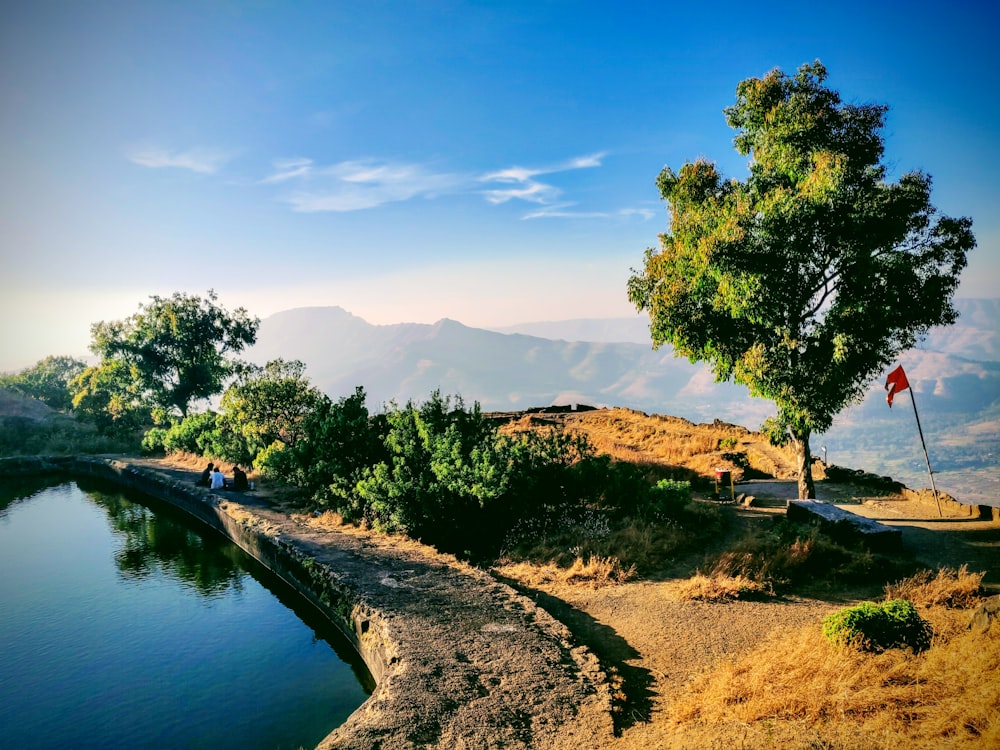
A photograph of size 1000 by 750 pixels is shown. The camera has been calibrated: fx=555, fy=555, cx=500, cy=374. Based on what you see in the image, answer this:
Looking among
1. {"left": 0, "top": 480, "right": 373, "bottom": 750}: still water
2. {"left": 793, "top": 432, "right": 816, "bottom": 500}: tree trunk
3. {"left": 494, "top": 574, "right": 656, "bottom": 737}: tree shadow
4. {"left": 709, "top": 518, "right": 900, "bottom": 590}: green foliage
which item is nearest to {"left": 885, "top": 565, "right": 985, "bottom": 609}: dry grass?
{"left": 709, "top": 518, "right": 900, "bottom": 590}: green foliage

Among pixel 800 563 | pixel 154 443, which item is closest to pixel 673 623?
pixel 800 563

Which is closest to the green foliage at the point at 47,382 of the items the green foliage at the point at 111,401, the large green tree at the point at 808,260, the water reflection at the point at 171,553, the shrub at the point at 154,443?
the green foliage at the point at 111,401

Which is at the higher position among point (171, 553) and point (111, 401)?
point (111, 401)

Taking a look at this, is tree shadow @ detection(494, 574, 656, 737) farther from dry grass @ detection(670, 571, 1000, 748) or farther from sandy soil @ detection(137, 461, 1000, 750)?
dry grass @ detection(670, 571, 1000, 748)

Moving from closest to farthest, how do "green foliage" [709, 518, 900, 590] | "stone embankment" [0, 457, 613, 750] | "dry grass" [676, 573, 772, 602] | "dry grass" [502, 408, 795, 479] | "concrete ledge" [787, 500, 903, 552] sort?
"stone embankment" [0, 457, 613, 750] < "dry grass" [676, 573, 772, 602] < "green foliage" [709, 518, 900, 590] < "concrete ledge" [787, 500, 903, 552] < "dry grass" [502, 408, 795, 479]

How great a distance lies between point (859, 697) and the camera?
6309 mm

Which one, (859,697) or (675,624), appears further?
(675,624)

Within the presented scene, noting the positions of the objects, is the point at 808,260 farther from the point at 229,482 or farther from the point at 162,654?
the point at 229,482

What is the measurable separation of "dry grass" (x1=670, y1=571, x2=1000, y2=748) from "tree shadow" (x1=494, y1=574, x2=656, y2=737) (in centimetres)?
59

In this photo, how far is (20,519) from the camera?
25.4 m

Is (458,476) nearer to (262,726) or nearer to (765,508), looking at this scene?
(262,726)

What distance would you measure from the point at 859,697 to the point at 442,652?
5.83 m

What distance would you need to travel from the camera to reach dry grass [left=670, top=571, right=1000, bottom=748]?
5.59 metres

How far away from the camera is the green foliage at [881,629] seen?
7.69m
